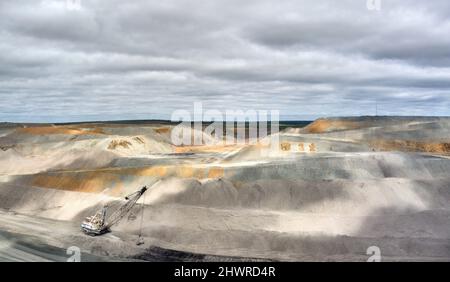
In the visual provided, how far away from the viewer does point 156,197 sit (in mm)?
42531

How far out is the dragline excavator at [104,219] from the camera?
120 ft

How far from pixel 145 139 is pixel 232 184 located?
49.2 meters

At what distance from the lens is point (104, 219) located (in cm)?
3803

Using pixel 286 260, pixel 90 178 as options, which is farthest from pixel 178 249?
pixel 90 178

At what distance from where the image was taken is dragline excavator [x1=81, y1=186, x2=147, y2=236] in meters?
36.7

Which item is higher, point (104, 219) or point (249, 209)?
point (249, 209)

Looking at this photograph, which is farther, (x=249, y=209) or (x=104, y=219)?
(x=249, y=209)

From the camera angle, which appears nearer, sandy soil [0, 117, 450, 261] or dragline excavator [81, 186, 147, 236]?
sandy soil [0, 117, 450, 261]

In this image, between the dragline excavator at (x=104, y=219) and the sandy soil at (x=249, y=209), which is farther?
the dragline excavator at (x=104, y=219)
